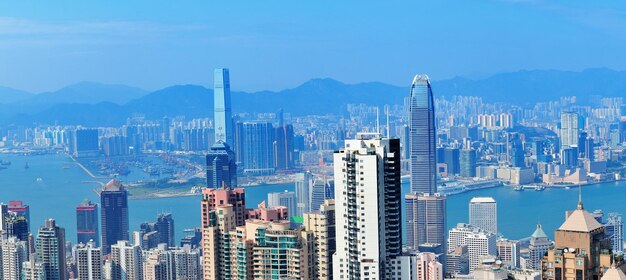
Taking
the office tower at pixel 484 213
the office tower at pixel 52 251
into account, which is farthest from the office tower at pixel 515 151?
the office tower at pixel 52 251

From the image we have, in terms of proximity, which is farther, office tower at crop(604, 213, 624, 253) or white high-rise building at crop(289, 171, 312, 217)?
white high-rise building at crop(289, 171, 312, 217)

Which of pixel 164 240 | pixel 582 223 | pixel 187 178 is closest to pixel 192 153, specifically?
pixel 187 178

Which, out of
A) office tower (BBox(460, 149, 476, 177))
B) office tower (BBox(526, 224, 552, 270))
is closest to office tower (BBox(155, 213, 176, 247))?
office tower (BBox(526, 224, 552, 270))

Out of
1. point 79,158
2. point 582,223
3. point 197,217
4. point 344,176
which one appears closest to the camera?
point 582,223

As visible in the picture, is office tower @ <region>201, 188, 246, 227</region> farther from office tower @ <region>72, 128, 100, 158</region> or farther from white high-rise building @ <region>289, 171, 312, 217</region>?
office tower @ <region>72, 128, 100, 158</region>

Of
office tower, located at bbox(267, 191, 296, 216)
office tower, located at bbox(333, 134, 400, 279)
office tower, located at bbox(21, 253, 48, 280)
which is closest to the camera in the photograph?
office tower, located at bbox(333, 134, 400, 279)

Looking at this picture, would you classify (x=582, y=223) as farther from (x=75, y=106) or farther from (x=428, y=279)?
(x=75, y=106)
